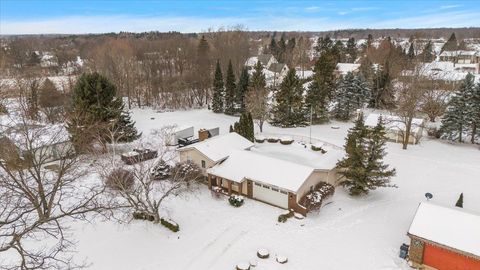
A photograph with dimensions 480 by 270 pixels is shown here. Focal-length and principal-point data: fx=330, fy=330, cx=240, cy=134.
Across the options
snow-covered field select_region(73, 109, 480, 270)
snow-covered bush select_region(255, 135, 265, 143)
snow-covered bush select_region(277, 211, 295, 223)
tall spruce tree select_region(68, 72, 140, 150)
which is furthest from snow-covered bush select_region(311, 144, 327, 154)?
tall spruce tree select_region(68, 72, 140, 150)

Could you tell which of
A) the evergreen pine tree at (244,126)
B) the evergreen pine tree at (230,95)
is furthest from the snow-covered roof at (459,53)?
the evergreen pine tree at (244,126)

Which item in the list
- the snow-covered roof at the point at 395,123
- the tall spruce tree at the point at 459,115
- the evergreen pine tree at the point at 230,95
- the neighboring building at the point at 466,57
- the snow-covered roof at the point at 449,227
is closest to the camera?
the snow-covered roof at the point at 449,227

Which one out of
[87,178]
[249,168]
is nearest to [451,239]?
[249,168]

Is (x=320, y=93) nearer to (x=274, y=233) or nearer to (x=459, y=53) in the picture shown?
(x=274, y=233)

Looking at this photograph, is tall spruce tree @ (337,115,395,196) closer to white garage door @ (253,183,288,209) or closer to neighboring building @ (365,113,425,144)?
white garage door @ (253,183,288,209)

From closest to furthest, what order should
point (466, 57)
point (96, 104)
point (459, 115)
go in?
1. point (96, 104)
2. point (459, 115)
3. point (466, 57)

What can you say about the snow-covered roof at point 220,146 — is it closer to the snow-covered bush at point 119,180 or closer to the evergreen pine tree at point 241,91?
the snow-covered bush at point 119,180

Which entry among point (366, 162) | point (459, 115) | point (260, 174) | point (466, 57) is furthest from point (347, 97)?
point (466, 57)
